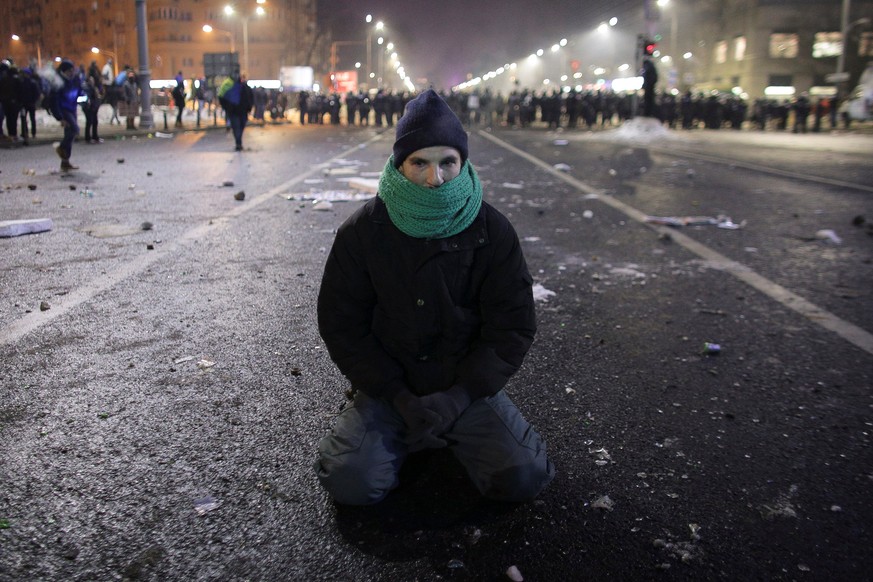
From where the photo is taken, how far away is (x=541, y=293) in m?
4.82

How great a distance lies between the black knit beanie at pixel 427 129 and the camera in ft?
7.59

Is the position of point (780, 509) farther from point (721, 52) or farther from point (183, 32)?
point (183, 32)

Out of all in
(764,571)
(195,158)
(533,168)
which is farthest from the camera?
(195,158)

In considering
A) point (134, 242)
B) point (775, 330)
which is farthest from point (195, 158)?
point (775, 330)

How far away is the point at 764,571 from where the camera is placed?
2004 millimetres

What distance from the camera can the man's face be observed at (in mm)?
2332

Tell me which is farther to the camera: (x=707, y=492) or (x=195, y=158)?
(x=195, y=158)

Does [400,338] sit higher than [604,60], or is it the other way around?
[604,60]

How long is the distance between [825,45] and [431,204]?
57.6m

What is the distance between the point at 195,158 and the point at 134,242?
9.62m

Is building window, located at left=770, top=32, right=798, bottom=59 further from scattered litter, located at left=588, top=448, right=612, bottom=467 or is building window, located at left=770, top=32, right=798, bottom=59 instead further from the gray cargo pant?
the gray cargo pant

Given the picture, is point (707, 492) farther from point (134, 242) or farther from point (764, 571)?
point (134, 242)

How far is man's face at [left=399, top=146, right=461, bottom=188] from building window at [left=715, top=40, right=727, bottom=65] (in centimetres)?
6142

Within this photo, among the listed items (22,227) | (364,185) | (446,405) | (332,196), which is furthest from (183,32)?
(446,405)
